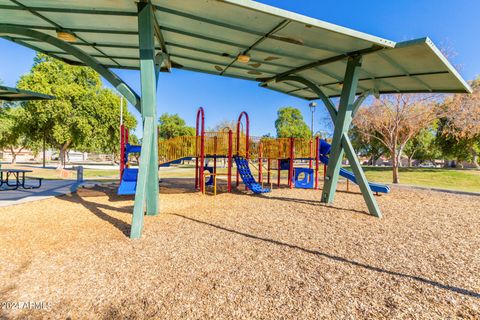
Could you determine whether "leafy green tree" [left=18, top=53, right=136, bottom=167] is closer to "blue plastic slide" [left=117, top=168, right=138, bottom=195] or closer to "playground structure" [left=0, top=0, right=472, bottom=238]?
"playground structure" [left=0, top=0, right=472, bottom=238]

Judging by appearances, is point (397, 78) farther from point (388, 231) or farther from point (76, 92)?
point (76, 92)

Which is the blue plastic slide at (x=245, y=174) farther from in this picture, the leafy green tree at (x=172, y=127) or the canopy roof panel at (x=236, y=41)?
the leafy green tree at (x=172, y=127)

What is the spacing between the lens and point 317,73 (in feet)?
33.1

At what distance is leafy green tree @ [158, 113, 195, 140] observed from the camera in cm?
5872

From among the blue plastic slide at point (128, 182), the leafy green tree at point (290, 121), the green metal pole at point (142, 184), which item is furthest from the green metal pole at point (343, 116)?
the leafy green tree at point (290, 121)

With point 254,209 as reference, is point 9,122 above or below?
above

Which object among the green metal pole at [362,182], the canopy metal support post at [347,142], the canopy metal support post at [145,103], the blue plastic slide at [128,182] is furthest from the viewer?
the blue plastic slide at [128,182]

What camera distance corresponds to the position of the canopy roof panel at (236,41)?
18.4 ft

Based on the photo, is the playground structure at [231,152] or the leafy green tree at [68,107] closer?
the playground structure at [231,152]

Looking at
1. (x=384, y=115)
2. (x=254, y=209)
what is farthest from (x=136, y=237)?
(x=384, y=115)

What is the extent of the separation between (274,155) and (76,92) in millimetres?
22904

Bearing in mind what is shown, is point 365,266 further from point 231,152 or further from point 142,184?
point 231,152

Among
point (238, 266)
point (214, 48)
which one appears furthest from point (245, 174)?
point (238, 266)

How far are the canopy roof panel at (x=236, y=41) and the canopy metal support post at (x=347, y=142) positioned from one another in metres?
0.56
